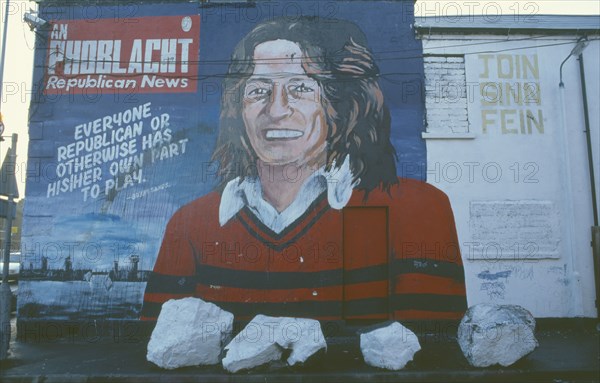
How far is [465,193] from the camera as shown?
9.88 metres

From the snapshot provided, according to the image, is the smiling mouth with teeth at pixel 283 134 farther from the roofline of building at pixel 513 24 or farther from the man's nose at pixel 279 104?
the roofline of building at pixel 513 24

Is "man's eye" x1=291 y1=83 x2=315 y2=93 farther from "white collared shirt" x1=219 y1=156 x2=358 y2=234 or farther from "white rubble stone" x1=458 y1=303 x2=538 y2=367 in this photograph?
"white rubble stone" x1=458 y1=303 x2=538 y2=367

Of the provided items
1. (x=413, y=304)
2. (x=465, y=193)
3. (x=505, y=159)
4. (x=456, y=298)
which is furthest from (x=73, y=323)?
(x=505, y=159)

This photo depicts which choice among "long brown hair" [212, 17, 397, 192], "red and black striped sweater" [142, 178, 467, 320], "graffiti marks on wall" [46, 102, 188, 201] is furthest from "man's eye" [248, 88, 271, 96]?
"red and black striped sweater" [142, 178, 467, 320]

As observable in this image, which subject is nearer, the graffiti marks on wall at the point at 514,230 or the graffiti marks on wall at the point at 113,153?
the graffiti marks on wall at the point at 514,230

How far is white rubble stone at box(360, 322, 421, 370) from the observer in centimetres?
722

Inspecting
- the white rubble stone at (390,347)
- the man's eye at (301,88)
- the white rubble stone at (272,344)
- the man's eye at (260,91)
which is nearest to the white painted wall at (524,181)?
the man's eye at (301,88)

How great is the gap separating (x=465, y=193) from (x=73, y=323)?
28.0ft

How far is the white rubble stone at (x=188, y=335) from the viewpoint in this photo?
7258 mm

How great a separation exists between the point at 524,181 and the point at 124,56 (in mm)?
8987

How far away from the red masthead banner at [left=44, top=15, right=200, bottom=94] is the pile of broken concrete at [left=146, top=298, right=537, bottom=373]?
527 centimetres

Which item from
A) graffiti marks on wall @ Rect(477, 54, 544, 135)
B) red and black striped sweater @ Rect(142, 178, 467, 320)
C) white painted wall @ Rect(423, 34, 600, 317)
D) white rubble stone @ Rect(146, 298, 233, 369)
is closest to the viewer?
white rubble stone @ Rect(146, 298, 233, 369)

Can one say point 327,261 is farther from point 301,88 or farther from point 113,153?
point 113,153

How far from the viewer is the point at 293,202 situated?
32.1 feet
